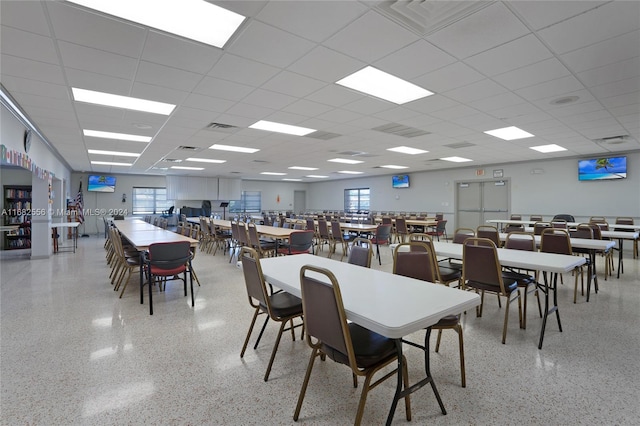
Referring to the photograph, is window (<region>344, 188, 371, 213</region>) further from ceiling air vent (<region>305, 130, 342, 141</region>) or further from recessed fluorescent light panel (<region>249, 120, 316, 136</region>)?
recessed fluorescent light panel (<region>249, 120, 316, 136</region>)

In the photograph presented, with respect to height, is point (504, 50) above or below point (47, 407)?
above

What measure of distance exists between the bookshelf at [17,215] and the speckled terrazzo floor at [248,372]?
22.3ft

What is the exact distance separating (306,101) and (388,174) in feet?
33.1

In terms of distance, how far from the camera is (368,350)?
61.8 inches

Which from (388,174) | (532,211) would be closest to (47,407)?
(532,211)

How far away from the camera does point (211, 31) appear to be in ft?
8.11

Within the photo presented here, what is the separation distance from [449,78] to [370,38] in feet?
4.15

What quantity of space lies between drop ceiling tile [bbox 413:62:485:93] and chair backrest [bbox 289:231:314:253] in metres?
2.71

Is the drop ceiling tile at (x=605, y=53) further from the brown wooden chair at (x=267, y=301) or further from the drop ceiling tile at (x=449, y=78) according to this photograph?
the brown wooden chair at (x=267, y=301)

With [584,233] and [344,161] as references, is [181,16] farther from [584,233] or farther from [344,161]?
[344,161]

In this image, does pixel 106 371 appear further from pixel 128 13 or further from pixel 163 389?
pixel 128 13

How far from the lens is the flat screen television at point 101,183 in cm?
1302

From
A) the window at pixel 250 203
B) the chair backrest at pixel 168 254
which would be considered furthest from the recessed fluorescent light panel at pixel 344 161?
the window at pixel 250 203

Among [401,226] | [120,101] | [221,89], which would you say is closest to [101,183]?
Answer: [120,101]
